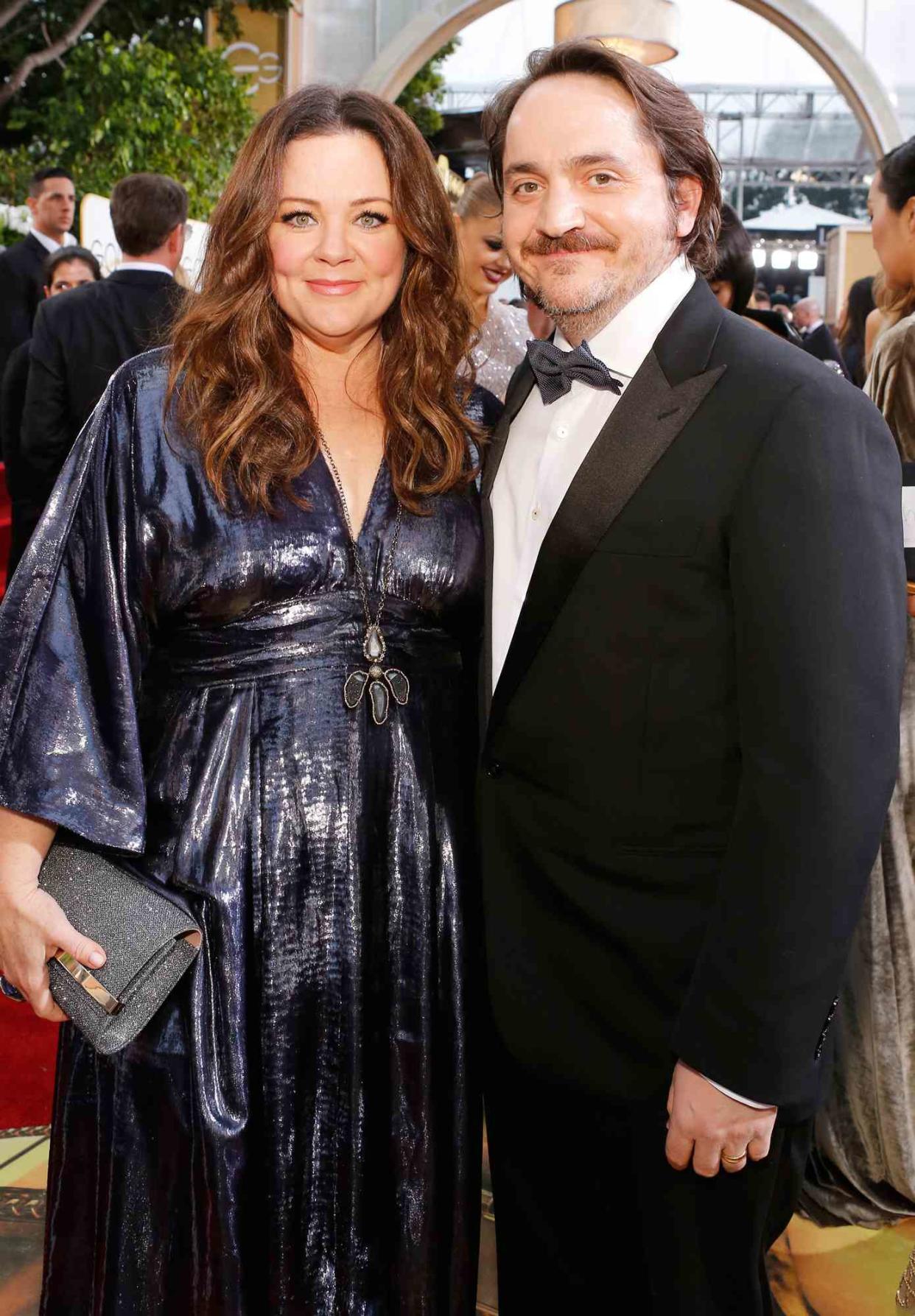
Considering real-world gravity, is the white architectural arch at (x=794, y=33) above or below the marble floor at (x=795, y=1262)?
above

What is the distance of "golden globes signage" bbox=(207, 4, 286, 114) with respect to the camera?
11.9 m

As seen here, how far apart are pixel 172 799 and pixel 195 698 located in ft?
0.46

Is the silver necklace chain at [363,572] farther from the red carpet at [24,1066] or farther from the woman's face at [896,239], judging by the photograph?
the red carpet at [24,1066]

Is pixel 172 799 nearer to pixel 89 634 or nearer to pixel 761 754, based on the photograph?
pixel 89 634

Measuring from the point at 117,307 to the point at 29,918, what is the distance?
3527mm

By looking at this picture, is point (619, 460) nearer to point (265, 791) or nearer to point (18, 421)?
point (265, 791)

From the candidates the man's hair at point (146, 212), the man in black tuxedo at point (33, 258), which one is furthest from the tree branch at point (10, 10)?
the man's hair at point (146, 212)

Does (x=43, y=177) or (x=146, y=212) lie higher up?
(x=43, y=177)

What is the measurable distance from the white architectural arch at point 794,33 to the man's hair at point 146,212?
7.74m

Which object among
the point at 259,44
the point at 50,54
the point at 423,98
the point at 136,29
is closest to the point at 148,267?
the point at 50,54

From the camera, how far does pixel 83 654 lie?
5.72 feet

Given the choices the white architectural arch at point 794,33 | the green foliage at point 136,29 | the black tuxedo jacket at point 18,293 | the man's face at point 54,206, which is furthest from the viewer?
the white architectural arch at point 794,33

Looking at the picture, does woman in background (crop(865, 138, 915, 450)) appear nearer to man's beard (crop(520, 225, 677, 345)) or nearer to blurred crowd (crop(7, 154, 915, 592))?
blurred crowd (crop(7, 154, 915, 592))

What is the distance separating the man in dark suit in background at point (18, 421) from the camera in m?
5.34
